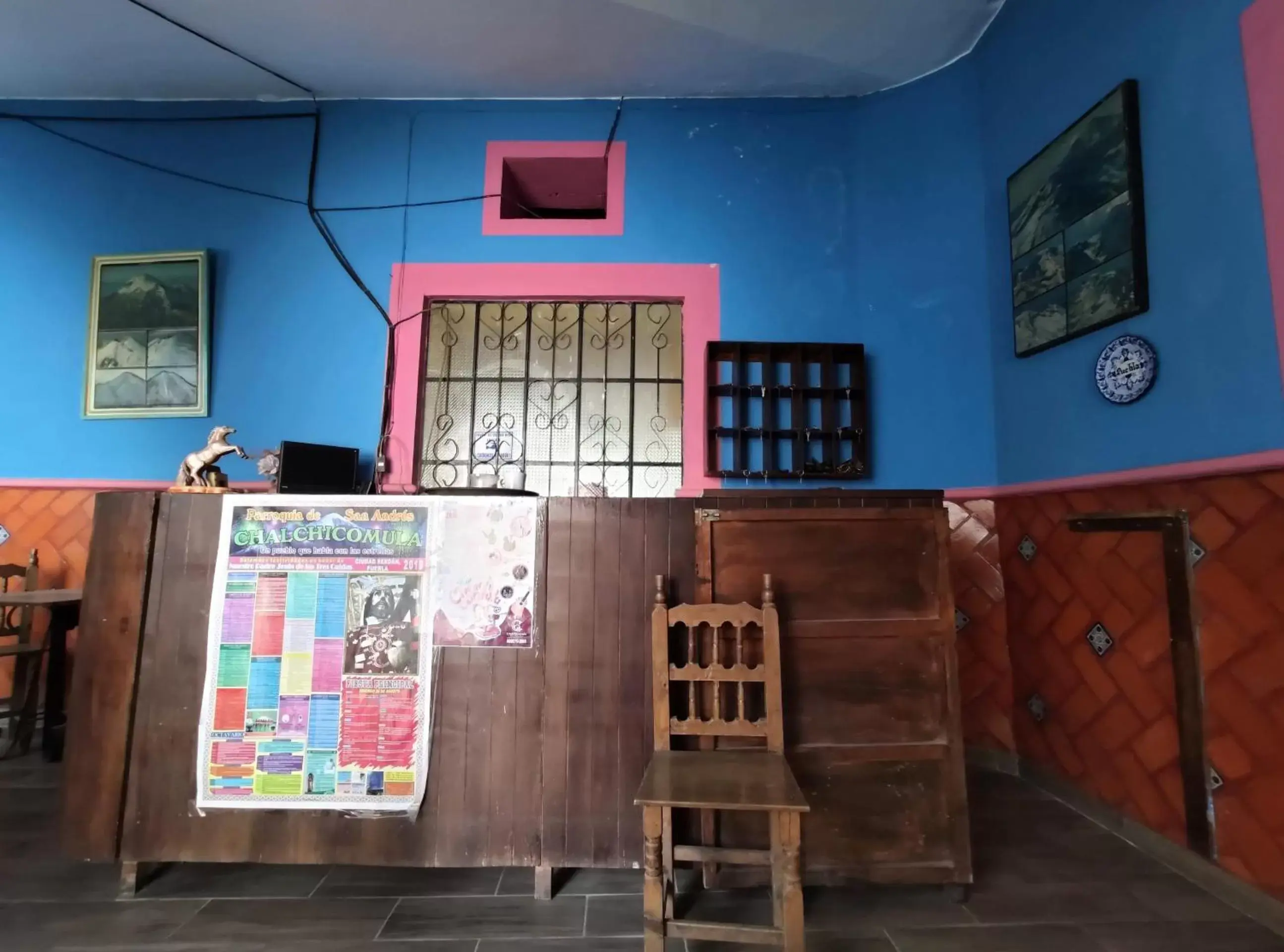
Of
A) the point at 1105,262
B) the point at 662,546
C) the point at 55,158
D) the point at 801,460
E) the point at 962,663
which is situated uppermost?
the point at 55,158

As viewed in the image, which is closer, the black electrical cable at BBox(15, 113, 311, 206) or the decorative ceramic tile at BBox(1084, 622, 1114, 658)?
the decorative ceramic tile at BBox(1084, 622, 1114, 658)

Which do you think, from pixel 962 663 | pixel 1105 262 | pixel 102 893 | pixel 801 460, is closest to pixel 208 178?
pixel 102 893

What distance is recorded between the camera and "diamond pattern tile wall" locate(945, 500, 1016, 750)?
8.60 feet

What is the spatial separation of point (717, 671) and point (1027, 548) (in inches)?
66.4

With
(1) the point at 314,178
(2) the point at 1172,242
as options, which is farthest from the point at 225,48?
(2) the point at 1172,242

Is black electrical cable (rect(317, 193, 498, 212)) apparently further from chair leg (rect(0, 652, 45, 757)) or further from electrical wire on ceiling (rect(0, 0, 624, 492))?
chair leg (rect(0, 652, 45, 757))

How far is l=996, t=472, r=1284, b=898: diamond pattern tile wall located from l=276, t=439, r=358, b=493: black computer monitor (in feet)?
9.85

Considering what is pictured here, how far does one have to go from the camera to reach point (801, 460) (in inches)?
109

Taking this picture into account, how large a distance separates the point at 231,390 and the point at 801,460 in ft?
9.35

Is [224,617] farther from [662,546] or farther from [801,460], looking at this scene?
[801,460]

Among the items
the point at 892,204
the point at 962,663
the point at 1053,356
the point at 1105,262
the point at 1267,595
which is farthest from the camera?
the point at 892,204

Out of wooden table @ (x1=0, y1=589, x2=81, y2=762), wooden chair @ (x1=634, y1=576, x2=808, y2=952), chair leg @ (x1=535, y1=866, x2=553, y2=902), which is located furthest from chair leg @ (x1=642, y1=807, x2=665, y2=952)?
wooden table @ (x1=0, y1=589, x2=81, y2=762)

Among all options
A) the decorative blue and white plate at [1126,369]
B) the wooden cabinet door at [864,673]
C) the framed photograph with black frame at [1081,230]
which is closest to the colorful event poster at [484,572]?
the wooden cabinet door at [864,673]

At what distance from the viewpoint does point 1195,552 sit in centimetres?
178
